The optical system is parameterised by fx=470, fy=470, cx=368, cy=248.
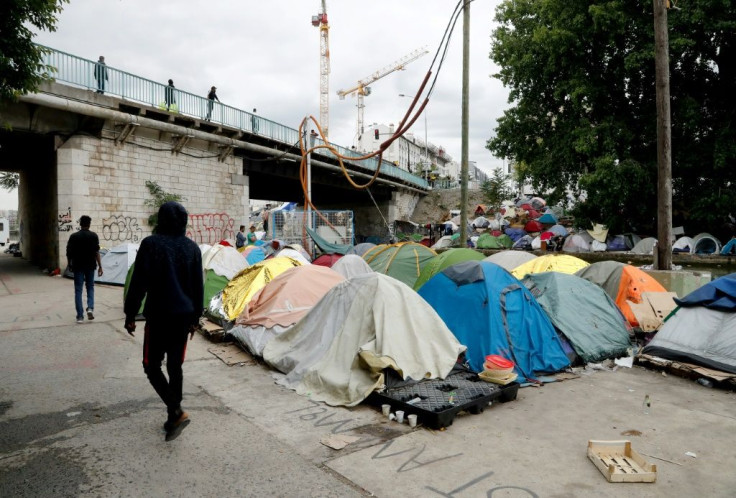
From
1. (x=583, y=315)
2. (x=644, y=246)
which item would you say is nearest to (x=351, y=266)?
(x=583, y=315)

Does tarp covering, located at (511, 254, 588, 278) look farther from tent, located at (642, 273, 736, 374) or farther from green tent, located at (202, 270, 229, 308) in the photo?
green tent, located at (202, 270, 229, 308)

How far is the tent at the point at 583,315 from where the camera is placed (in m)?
6.74

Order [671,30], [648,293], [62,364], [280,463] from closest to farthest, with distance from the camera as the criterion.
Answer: [280,463] → [62,364] → [648,293] → [671,30]

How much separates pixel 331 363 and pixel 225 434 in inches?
63.0

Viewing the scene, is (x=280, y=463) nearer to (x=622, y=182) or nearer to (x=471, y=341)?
(x=471, y=341)

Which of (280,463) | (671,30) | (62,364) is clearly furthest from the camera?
(671,30)

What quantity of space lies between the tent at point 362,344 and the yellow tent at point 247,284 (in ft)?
7.24

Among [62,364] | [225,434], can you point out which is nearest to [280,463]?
[225,434]

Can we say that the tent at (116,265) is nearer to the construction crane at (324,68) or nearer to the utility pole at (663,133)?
the utility pole at (663,133)

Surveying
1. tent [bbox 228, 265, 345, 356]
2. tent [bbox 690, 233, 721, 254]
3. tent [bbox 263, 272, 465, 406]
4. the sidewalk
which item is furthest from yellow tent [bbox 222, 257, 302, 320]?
tent [bbox 690, 233, 721, 254]

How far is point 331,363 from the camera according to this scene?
5.40 meters

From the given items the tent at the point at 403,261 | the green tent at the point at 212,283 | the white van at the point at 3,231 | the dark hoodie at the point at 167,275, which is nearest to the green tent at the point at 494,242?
the tent at the point at 403,261

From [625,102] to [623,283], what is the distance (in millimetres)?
13500

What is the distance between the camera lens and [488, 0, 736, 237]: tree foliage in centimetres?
1659
